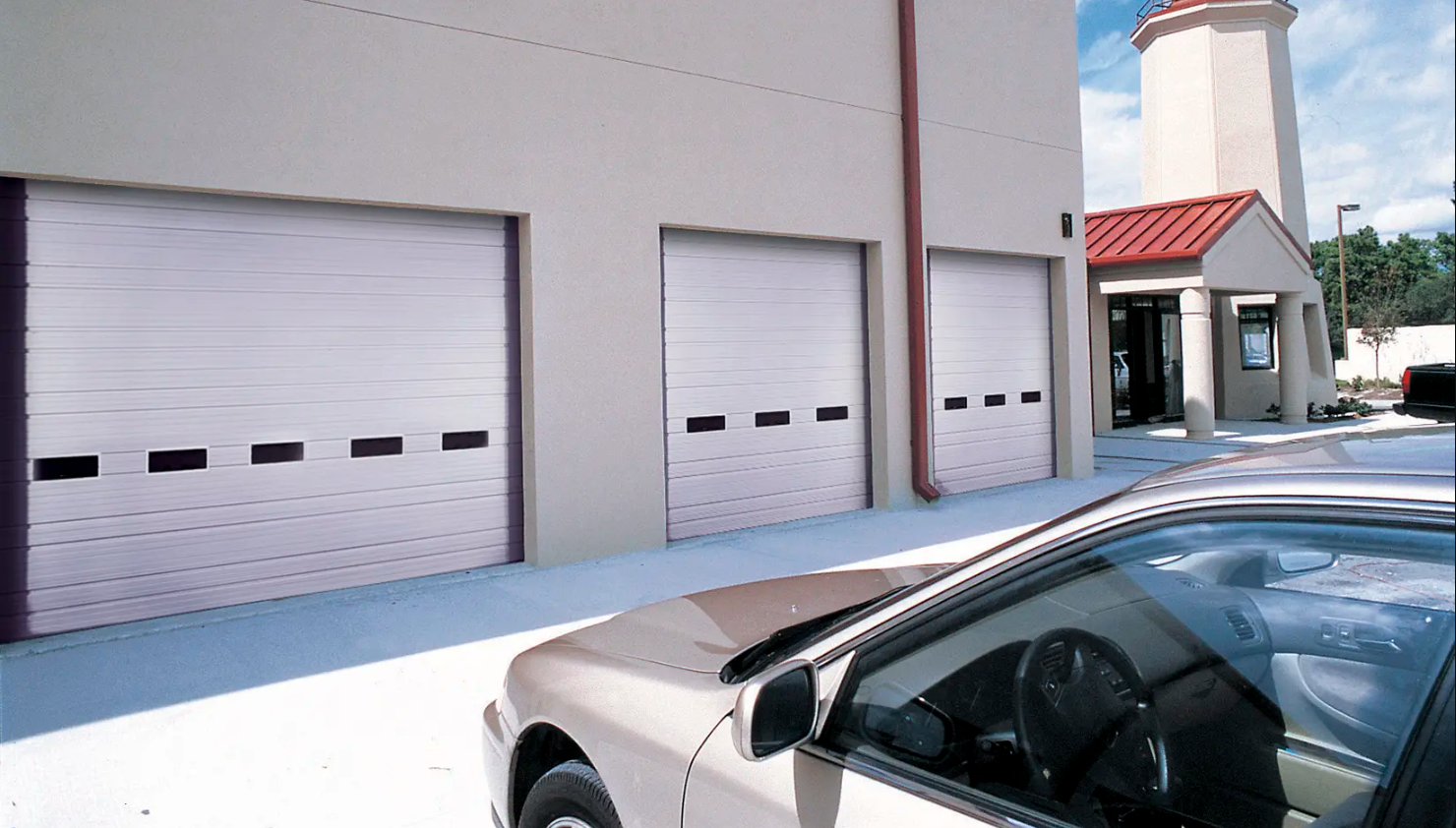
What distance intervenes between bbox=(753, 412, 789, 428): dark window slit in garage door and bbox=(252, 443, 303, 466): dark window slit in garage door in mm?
4011

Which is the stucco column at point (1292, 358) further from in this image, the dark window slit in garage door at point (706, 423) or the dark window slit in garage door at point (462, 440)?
the dark window slit in garage door at point (462, 440)

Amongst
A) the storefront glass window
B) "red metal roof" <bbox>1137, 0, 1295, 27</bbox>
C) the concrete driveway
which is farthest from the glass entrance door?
the concrete driveway

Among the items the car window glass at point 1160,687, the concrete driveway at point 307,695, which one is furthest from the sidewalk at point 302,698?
the car window glass at point 1160,687

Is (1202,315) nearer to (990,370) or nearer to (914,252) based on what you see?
(990,370)

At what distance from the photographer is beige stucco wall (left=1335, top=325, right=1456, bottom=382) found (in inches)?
56.2

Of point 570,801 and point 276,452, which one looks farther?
point 276,452

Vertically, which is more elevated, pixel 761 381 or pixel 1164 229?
pixel 1164 229

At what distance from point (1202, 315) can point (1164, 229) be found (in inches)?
75.5

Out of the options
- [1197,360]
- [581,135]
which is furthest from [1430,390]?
[1197,360]

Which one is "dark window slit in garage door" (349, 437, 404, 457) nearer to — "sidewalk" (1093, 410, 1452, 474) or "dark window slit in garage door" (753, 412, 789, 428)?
"dark window slit in garage door" (753, 412, 789, 428)

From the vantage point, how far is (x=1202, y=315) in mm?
16531

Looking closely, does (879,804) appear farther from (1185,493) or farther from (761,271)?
(761,271)

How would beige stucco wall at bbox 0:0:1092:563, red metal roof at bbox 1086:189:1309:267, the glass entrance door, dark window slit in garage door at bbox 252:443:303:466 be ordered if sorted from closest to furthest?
1. beige stucco wall at bbox 0:0:1092:563
2. dark window slit in garage door at bbox 252:443:303:466
3. red metal roof at bbox 1086:189:1309:267
4. the glass entrance door

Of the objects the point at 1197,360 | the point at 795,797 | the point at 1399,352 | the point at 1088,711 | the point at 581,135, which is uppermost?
the point at 581,135
